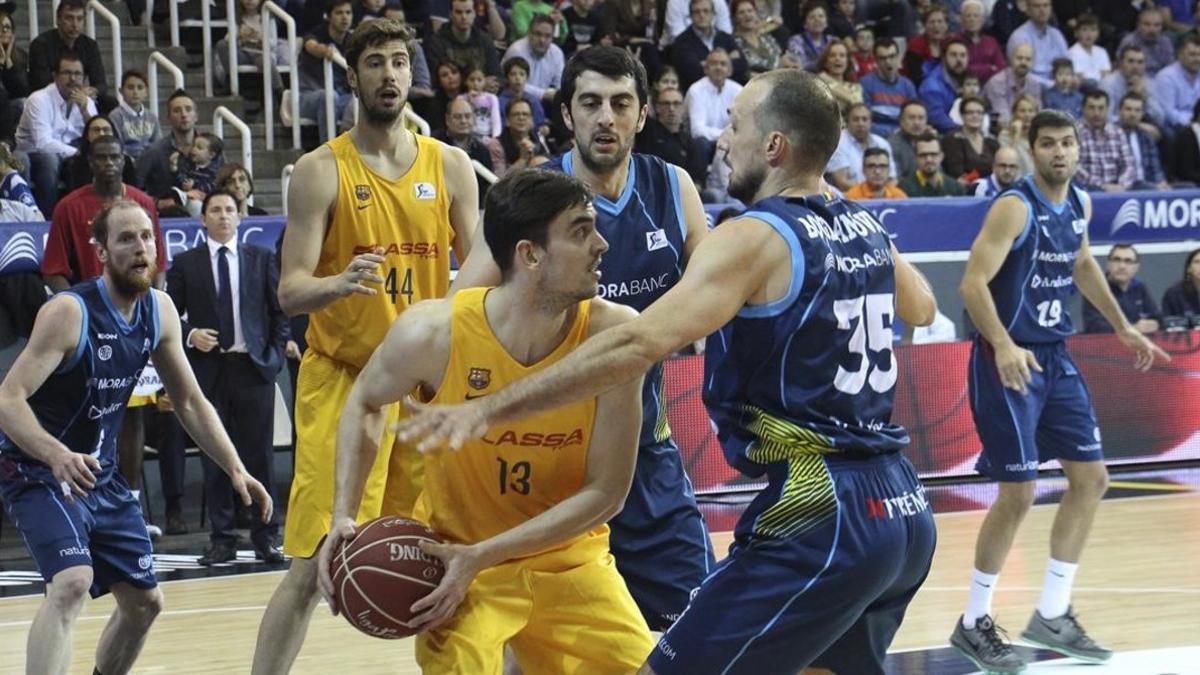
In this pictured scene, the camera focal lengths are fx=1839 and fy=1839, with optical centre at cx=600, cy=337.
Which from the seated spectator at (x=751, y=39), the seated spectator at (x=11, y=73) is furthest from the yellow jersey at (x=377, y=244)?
the seated spectator at (x=751, y=39)

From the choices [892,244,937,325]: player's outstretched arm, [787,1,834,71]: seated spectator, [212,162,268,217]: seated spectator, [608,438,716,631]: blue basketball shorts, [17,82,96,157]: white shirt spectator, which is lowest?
[608,438,716,631]: blue basketball shorts

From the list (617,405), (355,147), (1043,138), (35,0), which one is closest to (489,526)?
(617,405)

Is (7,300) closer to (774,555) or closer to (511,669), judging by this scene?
(511,669)

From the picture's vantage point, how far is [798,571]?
409 centimetres

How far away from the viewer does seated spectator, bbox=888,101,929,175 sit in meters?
15.2

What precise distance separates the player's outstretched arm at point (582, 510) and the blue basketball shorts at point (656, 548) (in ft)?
2.61

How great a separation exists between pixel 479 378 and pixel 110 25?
36.3ft

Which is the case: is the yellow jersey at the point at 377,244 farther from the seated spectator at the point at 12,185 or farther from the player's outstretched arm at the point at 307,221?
the seated spectator at the point at 12,185

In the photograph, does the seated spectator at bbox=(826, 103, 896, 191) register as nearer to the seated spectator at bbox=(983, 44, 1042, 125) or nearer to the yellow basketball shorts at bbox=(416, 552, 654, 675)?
the seated spectator at bbox=(983, 44, 1042, 125)

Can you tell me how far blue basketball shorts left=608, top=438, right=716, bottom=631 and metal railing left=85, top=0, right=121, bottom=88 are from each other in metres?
9.04

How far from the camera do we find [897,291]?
4758 millimetres

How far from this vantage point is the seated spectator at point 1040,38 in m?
17.7

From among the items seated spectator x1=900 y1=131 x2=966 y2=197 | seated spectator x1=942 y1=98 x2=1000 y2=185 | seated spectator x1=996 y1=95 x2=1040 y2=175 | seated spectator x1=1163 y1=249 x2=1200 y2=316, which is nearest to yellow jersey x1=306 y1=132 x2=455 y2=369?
seated spectator x1=1163 y1=249 x2=1200 y2=316

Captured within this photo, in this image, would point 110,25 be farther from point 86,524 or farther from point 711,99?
point 86,524
